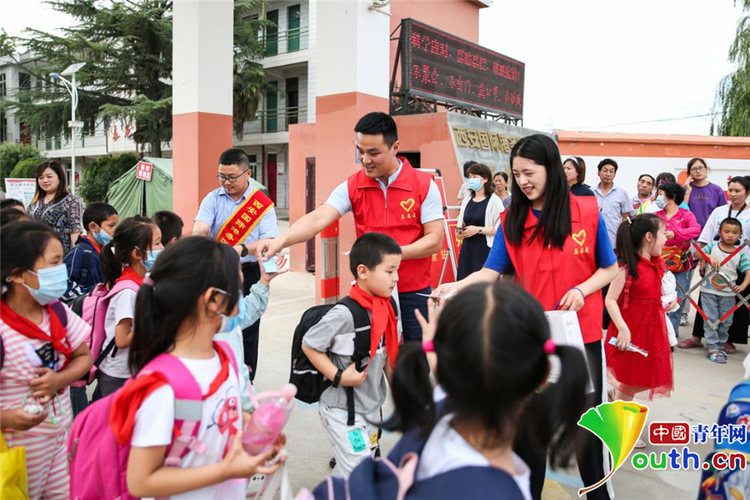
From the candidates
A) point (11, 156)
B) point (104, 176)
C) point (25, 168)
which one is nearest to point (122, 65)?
point (104, 176)

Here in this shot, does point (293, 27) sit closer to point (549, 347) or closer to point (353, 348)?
point (353, 348)

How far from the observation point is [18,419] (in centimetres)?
175

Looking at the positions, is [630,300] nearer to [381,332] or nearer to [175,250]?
[381,332]

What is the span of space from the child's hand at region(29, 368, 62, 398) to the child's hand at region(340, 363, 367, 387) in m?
1.06

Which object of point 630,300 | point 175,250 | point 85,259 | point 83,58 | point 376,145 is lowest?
point 630,300

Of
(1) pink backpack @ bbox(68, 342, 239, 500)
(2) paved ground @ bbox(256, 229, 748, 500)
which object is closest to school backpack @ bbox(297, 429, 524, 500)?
(1) pink backpack @ bbox(68, 342, 239, 500)

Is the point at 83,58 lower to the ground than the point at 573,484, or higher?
higher

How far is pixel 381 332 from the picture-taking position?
2.32m

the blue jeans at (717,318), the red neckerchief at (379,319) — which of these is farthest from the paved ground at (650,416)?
the red neckerchief at (379,319)

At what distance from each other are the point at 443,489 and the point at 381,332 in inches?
54.1

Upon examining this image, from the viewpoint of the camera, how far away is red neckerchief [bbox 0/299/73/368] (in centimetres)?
185

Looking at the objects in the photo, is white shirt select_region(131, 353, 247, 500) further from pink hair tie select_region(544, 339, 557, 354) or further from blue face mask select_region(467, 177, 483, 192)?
blue face mask select_region(467, 177, 483, 192)

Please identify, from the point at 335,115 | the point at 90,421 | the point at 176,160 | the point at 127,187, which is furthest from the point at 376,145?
the point at 127,187

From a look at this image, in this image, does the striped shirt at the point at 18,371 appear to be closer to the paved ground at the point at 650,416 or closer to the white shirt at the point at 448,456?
the paved ground at the point at 650,416
